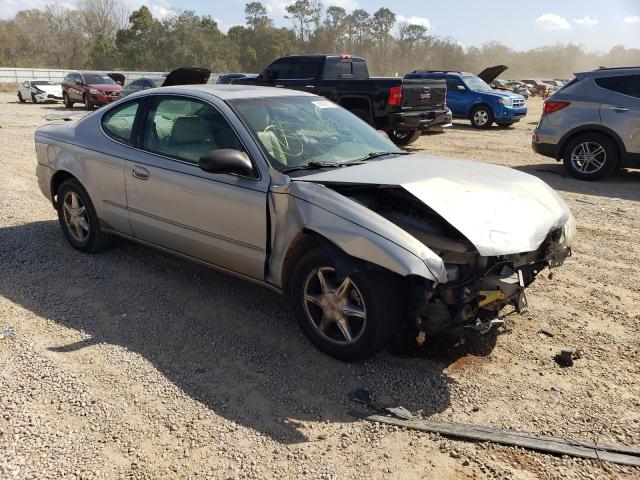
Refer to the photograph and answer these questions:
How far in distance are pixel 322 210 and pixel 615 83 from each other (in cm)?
785

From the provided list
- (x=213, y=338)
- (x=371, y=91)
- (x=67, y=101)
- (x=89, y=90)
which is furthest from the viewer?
(x=67, y=101)

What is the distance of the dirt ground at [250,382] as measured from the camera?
2641mm

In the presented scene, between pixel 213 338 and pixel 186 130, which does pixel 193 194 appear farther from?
pixel 213 338

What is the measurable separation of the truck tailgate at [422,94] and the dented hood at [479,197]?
24.4 feet

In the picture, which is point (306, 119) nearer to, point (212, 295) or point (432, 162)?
point (432, 162)

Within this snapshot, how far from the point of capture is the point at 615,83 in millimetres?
9000

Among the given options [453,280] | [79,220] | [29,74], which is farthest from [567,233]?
[29,74]

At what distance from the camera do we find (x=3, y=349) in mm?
3572

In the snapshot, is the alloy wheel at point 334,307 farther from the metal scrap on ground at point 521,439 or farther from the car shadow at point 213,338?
the metal scrap on ground at point 521,439

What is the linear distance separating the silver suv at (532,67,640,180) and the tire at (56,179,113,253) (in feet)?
25.0

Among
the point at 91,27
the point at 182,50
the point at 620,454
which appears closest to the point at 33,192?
the point at 620,454

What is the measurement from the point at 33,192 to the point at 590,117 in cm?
875

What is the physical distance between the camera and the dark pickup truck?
11062 mm

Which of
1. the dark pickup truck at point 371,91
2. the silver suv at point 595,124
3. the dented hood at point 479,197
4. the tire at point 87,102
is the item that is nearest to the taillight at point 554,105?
the silver suv at point 595,124
